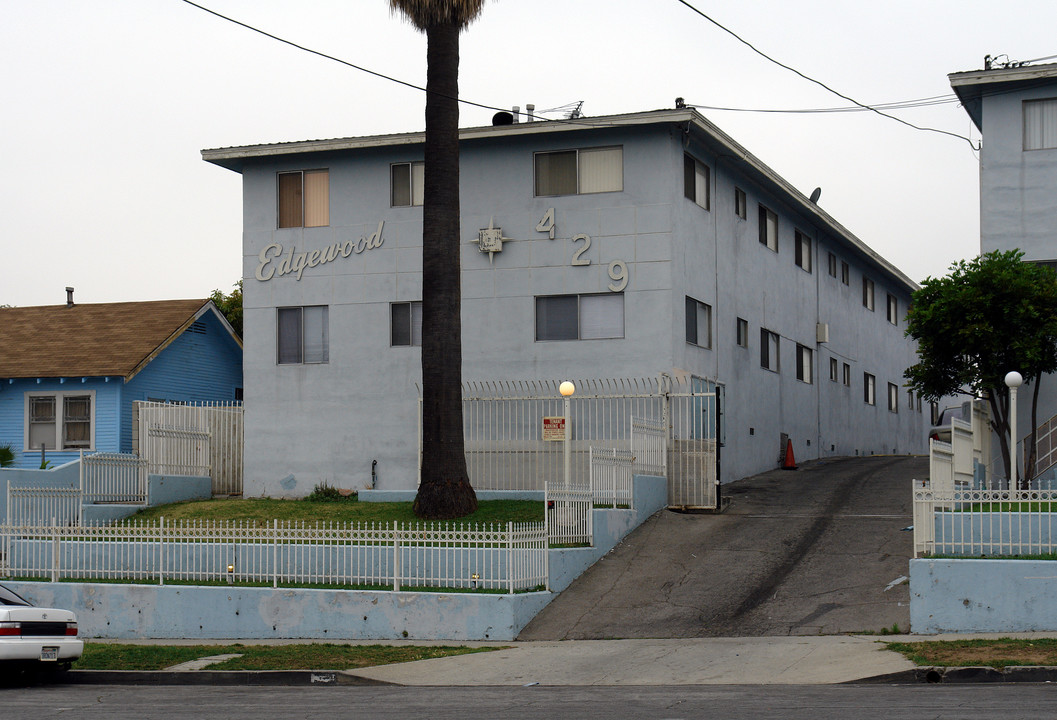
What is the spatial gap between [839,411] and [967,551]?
21.1 meters

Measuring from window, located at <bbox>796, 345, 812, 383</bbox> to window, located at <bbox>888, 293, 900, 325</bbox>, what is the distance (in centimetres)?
1091

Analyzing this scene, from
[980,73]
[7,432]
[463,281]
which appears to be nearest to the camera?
[980,73]

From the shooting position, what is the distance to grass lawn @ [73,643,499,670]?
15.6m

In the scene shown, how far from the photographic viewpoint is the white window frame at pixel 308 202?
27991mm

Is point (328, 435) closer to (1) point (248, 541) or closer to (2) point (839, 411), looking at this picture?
(1) point (248, 541)

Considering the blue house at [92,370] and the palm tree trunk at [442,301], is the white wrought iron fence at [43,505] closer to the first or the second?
the palm tree trunk at [442,301]

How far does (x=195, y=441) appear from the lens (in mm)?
27953

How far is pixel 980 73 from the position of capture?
960 inches

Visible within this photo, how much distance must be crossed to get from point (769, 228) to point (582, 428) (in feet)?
31.4

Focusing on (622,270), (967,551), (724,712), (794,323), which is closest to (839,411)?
(794,323)

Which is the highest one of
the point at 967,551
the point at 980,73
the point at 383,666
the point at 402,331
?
the point at 980,73

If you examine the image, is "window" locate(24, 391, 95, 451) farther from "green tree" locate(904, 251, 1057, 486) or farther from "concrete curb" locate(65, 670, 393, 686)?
"green tree" locate(904, 251, 1057, 486)

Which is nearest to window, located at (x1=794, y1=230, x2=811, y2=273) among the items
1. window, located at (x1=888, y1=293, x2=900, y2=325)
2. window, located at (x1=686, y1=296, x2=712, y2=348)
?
window, located at (x1=686, y1=296, x2=712, y2=348)

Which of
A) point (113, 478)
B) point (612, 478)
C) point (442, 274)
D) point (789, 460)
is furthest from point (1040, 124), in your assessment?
point (113, 478)
